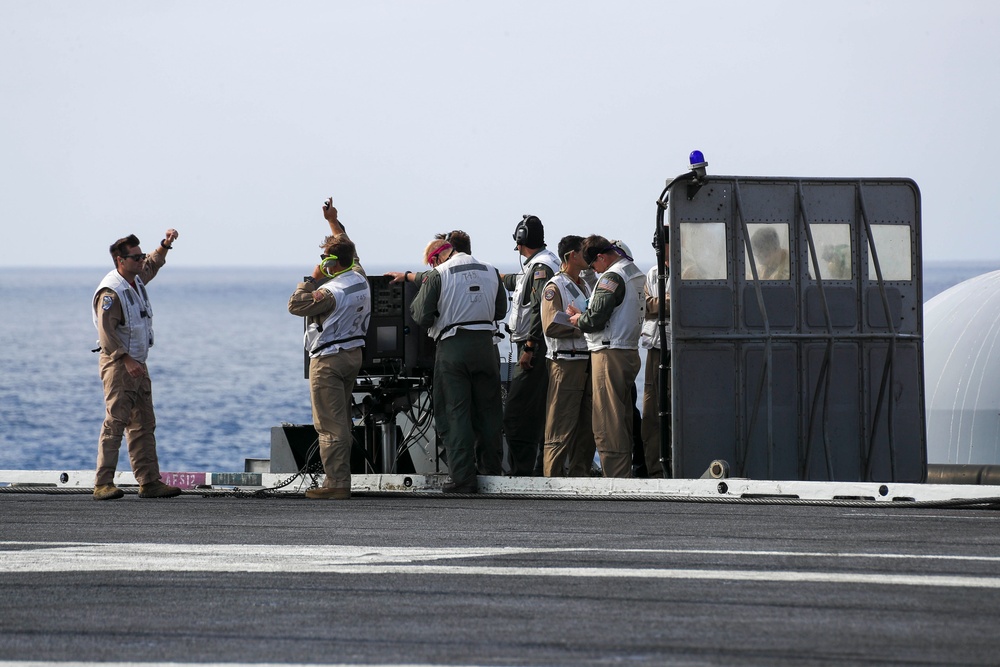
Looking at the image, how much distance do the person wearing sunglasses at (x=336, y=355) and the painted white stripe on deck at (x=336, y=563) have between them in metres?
3.87

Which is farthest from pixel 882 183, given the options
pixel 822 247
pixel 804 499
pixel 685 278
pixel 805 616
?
pixel 805 616

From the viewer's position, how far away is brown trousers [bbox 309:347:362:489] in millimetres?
12648

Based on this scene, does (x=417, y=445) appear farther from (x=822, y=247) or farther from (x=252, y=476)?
(x=822, y=247)

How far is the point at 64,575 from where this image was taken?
738 centimetres

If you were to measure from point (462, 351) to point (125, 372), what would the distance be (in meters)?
2.60

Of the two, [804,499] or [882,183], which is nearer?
[804,499]

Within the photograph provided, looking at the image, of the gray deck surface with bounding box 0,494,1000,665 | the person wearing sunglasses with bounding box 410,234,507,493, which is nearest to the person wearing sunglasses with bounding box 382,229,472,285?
the person wearing sunglasses with bounding box 410,234,507,493

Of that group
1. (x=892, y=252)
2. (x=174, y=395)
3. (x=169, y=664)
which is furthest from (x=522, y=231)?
(x=174, y=395)

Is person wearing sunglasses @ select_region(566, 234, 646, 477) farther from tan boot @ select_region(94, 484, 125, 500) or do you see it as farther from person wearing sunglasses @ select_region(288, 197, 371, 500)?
tan boot @ select_region(94, 484, 125, 500)

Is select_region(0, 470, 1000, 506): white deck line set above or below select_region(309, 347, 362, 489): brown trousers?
below

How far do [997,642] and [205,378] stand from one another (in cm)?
9056

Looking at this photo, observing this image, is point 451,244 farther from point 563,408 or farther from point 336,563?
point 336,563

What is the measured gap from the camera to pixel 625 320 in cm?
1267

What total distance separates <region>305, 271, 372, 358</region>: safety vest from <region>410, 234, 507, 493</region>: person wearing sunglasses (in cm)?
41
